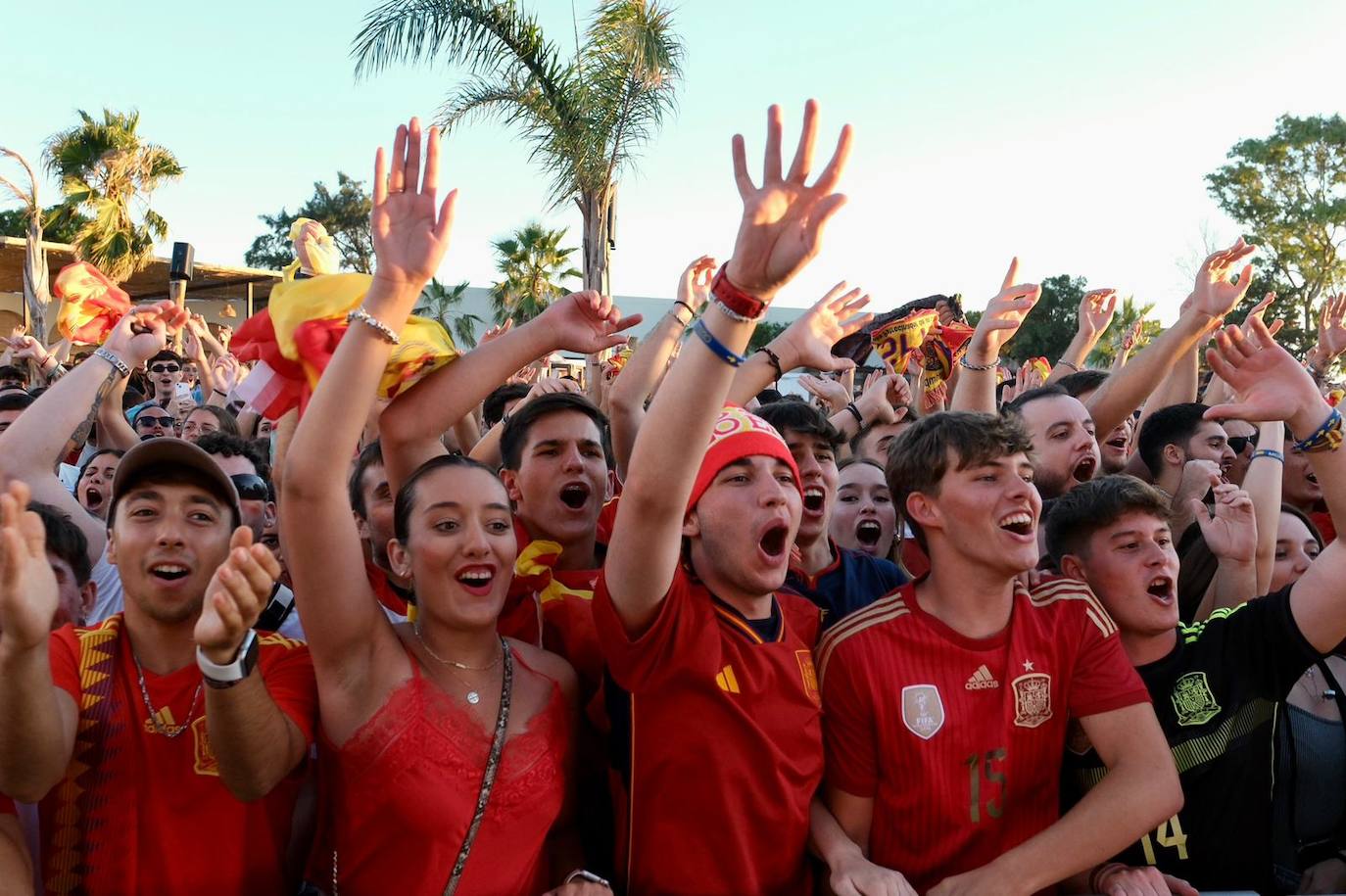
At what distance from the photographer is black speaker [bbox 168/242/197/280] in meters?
7.60

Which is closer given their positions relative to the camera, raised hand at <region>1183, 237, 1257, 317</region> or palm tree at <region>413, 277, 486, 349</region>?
raised hand at <region>1183, 237, 1257, 317</region>

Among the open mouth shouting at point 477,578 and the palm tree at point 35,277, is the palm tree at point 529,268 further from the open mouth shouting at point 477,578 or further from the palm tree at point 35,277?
the open mouth shouting at point 477,578

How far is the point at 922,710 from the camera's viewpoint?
2.51m

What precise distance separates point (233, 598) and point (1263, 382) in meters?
2.81

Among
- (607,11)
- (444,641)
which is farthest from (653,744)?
(607,11)

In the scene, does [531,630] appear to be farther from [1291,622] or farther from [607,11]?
[607,11]

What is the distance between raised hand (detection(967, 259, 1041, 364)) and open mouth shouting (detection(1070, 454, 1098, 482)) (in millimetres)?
568

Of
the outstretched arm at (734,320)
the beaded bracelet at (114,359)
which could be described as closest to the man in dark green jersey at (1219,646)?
the outstretched arm at (734,320)

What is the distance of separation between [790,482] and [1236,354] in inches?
56.4

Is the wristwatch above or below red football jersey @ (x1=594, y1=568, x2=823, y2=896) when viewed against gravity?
above

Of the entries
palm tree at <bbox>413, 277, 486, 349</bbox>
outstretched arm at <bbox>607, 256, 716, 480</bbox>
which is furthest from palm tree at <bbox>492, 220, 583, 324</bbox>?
outstretched arm at <bbox>607, 256, 716, 480</bbox>

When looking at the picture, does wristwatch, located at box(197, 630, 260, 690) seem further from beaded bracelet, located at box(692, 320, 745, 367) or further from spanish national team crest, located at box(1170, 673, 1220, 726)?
spanish national team crest, located at box(1170, 673, 1220, 726)

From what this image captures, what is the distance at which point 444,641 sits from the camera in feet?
8.18

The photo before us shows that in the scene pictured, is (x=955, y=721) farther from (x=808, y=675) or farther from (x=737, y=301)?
(x=737, y=301)
